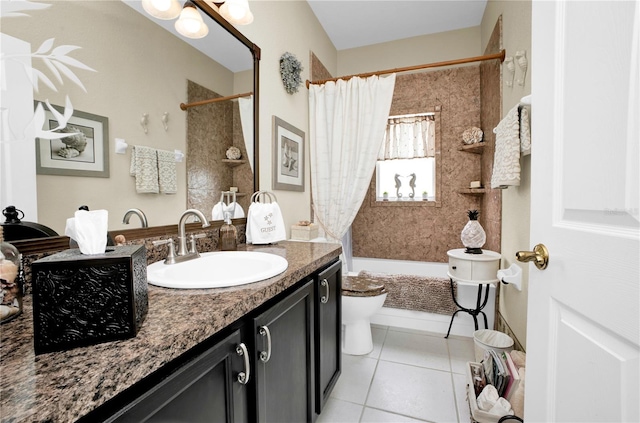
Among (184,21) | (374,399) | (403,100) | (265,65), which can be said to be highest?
(403,100)

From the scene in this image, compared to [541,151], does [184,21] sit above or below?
above

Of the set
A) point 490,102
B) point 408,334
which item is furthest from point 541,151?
point 490,102

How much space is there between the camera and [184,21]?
1282mm

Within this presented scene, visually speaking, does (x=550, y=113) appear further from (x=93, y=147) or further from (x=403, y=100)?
(x=403, y=100)

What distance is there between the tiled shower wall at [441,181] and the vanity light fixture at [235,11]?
2.43 metres

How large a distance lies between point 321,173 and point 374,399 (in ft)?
5.63

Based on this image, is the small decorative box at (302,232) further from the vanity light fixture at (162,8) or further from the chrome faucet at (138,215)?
the vanity light fixture at (162,8)

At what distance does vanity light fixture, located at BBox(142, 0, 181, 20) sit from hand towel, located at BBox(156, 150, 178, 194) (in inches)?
21.2

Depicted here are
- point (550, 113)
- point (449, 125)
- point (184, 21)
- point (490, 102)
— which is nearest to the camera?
point (550, 113)

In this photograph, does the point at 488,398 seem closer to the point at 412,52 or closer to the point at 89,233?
the point at 89,233

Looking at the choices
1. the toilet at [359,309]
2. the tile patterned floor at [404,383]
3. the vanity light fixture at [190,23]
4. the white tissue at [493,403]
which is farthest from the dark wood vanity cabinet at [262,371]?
the vanity light fixture at [190,23]

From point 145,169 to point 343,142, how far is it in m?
1.69

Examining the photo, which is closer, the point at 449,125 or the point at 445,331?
the point at 445,331

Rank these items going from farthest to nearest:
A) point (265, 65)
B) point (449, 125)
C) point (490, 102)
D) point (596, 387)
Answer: point (449, 125) → point (490, 102) → point (265, 65) → point (596, 387)
